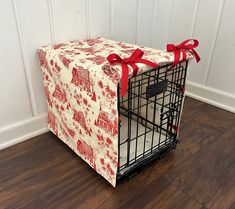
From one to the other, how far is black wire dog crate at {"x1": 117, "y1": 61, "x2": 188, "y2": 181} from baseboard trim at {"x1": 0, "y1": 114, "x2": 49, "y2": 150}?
1.66 feet

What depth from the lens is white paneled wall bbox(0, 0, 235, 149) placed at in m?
1.19

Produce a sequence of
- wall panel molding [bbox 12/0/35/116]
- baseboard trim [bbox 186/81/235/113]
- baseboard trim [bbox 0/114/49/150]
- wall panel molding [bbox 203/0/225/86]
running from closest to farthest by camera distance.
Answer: wall panel molding [bbox 12/0/35/116] → baseboard trim [bbox 0/114/49/150] → wall panel molding [bbox 203/0/225/86] → baseboard trim [bbox 186/81/235/113]

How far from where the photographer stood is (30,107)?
4.45 ft

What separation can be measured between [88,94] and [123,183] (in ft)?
1.49

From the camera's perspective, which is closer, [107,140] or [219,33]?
[107,140]

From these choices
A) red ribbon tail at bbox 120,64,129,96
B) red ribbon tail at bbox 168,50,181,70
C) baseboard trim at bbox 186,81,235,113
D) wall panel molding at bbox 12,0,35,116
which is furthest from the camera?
baseboard trim at bbox 186,81,235,113

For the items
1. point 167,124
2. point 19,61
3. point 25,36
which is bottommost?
point 167,124

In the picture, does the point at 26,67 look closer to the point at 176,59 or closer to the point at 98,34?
the point at 98,34

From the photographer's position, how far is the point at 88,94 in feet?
3.14

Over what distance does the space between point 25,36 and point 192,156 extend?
109 centimetres

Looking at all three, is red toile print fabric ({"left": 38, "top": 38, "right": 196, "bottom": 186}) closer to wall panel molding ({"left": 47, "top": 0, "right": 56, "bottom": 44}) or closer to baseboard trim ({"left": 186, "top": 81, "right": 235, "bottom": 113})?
wall panel molding ({"left": 47, "top": 0, "right": 56, "bottom": 44})

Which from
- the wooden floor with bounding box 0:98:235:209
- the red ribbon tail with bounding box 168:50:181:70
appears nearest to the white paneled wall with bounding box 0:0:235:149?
the wooden floor with bounding box 0:98:235:209

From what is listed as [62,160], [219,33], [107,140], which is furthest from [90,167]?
[219,33]

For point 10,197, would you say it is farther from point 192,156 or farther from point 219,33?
point 219,33
